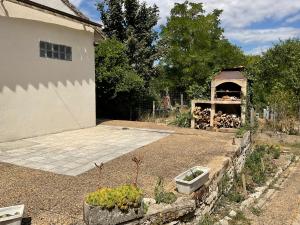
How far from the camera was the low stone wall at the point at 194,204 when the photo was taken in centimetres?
526

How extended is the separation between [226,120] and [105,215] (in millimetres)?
11150

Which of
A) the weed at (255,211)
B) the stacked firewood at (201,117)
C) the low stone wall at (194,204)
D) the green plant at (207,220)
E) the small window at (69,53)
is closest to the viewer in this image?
the low stone wall at (194,204)

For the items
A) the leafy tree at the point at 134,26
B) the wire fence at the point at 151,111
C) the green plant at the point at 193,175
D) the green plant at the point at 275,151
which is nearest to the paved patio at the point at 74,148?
the green plant at the point at 193,175

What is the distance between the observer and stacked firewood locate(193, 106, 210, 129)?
1541cm

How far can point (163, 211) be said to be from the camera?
532 cm

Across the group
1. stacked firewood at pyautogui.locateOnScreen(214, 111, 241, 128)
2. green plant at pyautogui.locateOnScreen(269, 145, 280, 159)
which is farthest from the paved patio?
green plant at pyautogui.locateOnScreen(269, 145, 280, 159)

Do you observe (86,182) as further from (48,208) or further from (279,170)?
(279,170)

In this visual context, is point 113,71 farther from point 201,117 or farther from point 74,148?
point 74,148

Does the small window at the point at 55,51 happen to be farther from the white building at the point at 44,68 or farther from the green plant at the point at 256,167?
A: the green plant at the point at 256,167

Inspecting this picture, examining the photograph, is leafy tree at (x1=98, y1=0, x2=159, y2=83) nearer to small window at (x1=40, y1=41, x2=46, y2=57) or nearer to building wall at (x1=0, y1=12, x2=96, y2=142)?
building wall at (x1=0, y1=12, x2=96, y2=142)

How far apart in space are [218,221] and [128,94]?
12.6 metres

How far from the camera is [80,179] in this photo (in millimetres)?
6855

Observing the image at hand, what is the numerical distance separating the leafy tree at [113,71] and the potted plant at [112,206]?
40.9ft

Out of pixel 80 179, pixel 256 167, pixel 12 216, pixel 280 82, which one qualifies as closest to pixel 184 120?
pixel 256 167
